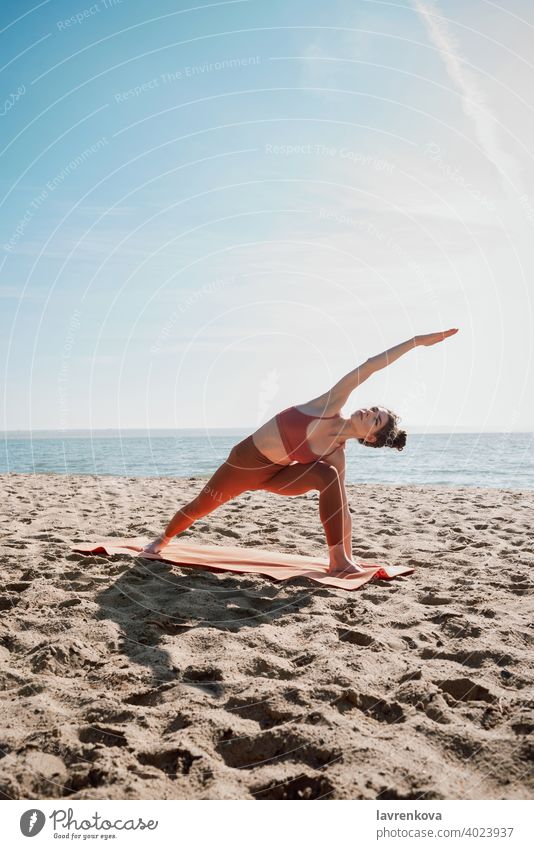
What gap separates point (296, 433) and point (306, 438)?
91 mm

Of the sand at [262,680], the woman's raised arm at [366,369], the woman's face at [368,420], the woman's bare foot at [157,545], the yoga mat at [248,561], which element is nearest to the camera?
the sand at [262,680]

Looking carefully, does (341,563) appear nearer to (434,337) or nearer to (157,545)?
(157,545)

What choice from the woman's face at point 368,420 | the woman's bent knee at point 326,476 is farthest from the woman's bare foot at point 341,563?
the woman's face at point 368,420

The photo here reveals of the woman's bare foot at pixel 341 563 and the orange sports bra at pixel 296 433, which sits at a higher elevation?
the orange sports bra at pixel 296 433

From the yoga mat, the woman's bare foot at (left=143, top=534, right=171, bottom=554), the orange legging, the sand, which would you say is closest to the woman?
the orange legging

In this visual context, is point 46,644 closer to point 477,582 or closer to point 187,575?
point 187,575

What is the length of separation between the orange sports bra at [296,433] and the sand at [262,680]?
3.29ft

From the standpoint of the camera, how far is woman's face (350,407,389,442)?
5031mm

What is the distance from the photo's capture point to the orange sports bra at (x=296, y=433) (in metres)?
4.91

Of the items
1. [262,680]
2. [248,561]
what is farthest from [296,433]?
[262,680]

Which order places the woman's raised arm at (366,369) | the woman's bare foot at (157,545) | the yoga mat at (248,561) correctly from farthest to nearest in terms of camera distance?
the woman's bare foot at (157,545), the yoga mat at (248,561), the woman's raised arm at (366,369)

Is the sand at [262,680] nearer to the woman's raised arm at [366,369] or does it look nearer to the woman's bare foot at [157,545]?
the woman's bare foot at [157,545]

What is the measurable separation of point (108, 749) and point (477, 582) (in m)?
3.22
